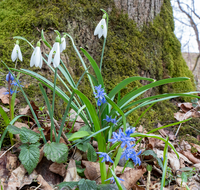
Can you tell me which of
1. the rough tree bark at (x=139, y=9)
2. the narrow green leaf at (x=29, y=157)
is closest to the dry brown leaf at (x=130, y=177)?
the narrow green leaf at (x=29, y=157)

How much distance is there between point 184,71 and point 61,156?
9.11 feet

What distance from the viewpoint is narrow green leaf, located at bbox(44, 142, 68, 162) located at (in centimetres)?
100

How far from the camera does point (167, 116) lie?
2244 mm

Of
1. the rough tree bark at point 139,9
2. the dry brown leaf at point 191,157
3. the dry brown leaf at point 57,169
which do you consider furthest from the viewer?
the rough tree bark at point 139,9

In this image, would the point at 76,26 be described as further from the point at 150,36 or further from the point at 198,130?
the point at 198,130

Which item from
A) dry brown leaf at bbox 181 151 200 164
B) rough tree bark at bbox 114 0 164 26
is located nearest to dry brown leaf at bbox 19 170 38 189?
dry brown leaf at bbox 181 151 200 164

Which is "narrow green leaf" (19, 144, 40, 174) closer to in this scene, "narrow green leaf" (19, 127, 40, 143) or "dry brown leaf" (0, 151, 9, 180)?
"narrow green leaf" (19, 127, 40, 143)

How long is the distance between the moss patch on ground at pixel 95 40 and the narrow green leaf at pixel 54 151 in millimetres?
638

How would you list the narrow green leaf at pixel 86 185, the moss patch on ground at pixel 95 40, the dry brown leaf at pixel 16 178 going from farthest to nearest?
the moss patch on ground at pixel 95 40 → the dry brown leaf at pixel 16 178 → the narrow green leaf at pixel 86 185

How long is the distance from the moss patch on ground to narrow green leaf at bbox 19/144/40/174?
0.63 meters

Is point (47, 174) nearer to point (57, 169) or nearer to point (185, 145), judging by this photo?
point (57, 169)

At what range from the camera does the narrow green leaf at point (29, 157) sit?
1.00 metres

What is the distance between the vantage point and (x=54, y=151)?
1.03m

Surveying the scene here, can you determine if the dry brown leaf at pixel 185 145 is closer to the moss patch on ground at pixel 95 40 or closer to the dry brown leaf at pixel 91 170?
the moss patch on ground at pixel 95 40
